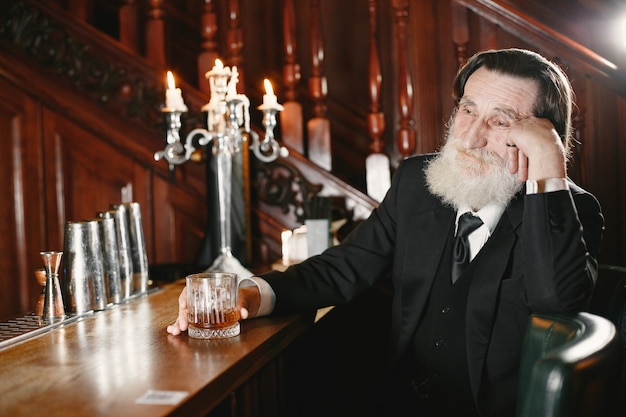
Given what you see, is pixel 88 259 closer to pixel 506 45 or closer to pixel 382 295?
pixel 382 295

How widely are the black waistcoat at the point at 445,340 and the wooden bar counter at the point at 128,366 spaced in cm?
38

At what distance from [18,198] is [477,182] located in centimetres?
225

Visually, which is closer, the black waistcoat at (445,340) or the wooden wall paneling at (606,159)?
the black waistcoat at (445,340)

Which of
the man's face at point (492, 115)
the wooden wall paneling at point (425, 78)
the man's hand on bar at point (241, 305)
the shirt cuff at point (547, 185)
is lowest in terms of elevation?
the man's hand on bar at point (241, 305)

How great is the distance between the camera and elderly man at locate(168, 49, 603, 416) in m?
1.77

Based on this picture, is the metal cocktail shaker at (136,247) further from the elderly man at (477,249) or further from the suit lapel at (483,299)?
the suit lapel at (483,299)

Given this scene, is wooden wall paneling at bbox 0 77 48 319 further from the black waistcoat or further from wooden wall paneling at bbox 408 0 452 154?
the black waistcoat

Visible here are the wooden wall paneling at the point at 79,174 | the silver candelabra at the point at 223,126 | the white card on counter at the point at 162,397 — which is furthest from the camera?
the wooden wall paneling at the point at 79,174

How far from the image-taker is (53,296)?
1.80 meters

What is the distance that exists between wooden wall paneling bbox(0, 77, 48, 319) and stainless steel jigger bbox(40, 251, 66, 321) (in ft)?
5.72

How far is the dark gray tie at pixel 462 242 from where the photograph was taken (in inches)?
80.7

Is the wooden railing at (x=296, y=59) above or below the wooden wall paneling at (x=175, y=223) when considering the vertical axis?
above

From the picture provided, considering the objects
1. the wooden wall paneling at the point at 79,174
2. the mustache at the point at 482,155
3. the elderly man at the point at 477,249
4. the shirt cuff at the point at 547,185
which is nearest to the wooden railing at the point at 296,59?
the wooden wall paneling at the point at 79,174

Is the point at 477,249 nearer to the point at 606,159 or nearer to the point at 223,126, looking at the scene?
the point at 223,126
